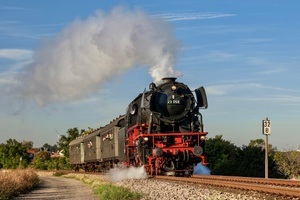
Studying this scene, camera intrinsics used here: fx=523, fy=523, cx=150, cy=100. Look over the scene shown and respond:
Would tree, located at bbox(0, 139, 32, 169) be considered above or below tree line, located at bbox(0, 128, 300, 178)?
below

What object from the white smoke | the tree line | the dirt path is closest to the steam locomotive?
the white smoke

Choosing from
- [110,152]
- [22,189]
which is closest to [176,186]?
[22,189]

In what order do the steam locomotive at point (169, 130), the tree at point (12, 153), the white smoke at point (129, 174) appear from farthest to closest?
the tree at point (12, 153) < the white smoke at point (129, 174) < the steam locomotive at point (169, 130)

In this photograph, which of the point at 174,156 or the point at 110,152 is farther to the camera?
the point at 110,152

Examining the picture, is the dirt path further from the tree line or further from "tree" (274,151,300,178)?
"tree" (274,151,300,178)

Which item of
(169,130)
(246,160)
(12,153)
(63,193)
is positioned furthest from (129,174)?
(12,153)

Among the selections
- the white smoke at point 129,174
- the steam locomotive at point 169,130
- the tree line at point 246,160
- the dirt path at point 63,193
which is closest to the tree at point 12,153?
the tree line at point 246,160

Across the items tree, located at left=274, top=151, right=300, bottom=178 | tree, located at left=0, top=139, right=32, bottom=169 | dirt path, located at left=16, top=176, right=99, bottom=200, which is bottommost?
tree, located at left=0, top=139, right=32, bottom=169

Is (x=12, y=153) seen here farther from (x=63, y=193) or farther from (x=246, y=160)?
(x=63, y=193)

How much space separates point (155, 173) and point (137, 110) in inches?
126

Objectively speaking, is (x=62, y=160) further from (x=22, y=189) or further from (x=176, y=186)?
(x=176, y=186)

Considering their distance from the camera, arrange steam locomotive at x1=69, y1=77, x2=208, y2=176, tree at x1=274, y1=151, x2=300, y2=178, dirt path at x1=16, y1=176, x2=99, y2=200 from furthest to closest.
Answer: tree at x1=274, y1=151, x2=300, y2=178 < steam locomotive at x1=69, y1=77, x2=208, y2=176 < dirt path at x1=16, y1=176, x2=99, y2=200

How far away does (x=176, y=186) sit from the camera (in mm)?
16156

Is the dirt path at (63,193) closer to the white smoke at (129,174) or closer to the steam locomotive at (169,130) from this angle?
the white smoke at (129,174)
